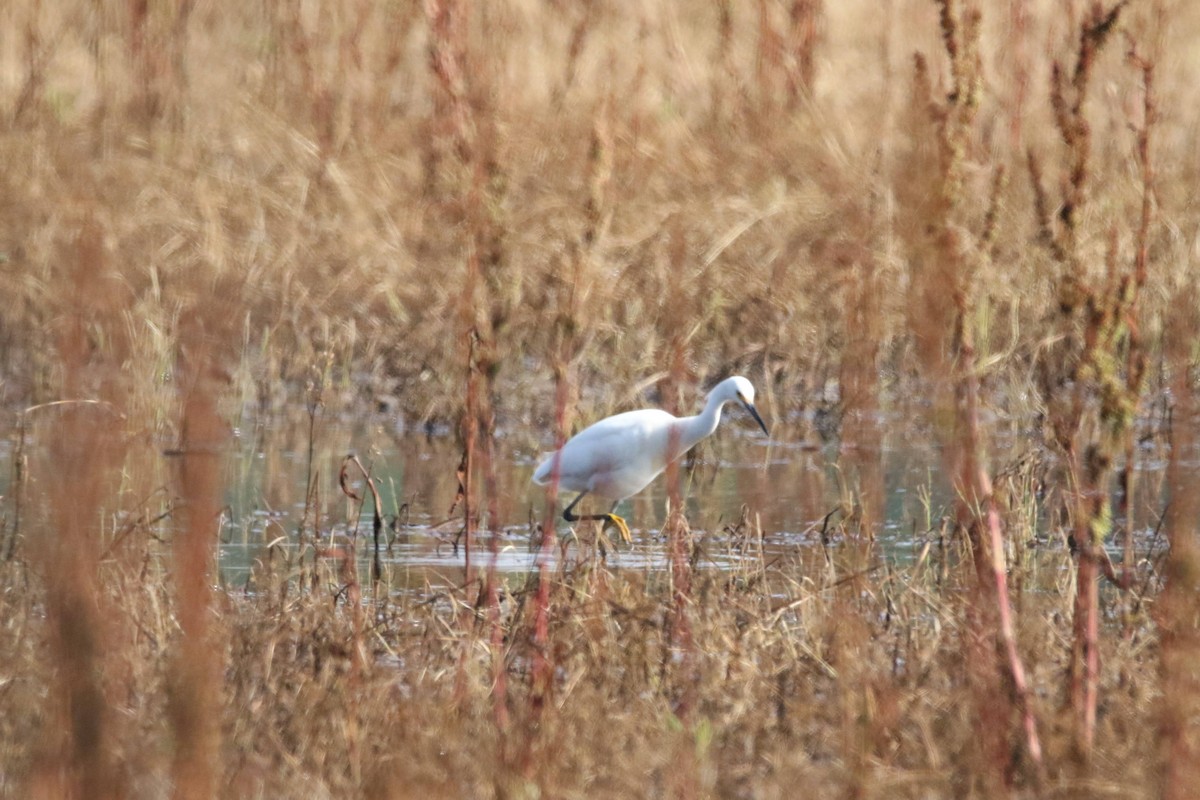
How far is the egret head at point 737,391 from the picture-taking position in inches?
251

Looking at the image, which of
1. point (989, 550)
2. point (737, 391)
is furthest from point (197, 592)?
point (737, 391)

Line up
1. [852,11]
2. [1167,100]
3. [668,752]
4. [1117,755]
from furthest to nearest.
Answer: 1. [852,11]
2. [1167,100]
3. [668,752]
4. [1117,755]

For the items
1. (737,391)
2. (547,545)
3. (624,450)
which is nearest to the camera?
(547,545)

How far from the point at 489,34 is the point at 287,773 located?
2.01 metres

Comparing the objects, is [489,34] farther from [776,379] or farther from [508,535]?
[776,379]

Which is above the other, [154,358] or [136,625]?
[154,358]

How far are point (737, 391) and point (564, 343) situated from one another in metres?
4.07

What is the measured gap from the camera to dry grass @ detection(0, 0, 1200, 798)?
6.91ft

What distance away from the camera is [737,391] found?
6.41m

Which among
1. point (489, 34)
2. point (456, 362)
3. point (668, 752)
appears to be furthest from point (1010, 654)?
point (456, 362)

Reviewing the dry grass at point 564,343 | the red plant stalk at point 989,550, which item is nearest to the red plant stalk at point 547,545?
the dry grass at point 564,343

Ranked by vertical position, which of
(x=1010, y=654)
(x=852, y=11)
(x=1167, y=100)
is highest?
(x=852, y=11)

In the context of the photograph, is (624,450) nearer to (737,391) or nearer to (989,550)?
(737,391)

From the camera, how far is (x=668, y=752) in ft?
10.1
